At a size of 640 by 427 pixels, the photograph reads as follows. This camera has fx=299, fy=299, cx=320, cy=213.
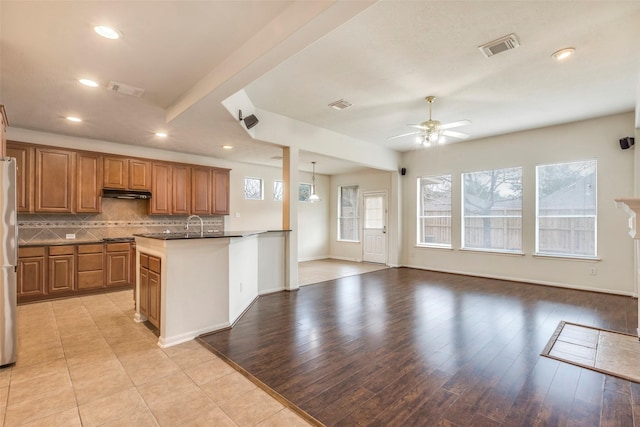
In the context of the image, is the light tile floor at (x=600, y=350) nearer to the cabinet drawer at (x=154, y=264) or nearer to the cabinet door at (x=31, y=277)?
the cabinet drawer at (x=154, y=264)

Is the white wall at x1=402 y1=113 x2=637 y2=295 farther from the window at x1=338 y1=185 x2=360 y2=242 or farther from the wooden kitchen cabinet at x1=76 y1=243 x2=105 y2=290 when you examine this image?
the wooden kitchen cabinet at x1=76 y1=243 x2=105 y2=290

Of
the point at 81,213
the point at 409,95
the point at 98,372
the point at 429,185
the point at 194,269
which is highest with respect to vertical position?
the point at 409,95

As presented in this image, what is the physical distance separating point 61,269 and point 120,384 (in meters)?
3.58

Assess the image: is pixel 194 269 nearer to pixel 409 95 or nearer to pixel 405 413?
pixel 405 413

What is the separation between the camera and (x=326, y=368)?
2.56 metres

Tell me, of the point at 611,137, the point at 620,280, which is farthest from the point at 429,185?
the point at 620,280

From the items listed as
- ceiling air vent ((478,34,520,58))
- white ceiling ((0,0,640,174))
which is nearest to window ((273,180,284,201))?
white ceiling ((0,0,640,174))

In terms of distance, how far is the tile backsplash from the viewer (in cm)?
499

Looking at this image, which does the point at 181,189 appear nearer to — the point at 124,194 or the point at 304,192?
the point at 124,194

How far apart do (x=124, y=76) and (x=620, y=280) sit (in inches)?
308

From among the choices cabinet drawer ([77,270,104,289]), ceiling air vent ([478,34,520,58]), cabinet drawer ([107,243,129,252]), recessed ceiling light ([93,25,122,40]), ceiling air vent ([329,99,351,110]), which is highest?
ceiling air vent ([478,34,520,58])

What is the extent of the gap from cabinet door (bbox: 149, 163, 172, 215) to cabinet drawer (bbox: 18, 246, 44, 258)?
1718mm

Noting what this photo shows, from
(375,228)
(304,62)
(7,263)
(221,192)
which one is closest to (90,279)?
(7,263)

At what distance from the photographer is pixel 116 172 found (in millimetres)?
5484
